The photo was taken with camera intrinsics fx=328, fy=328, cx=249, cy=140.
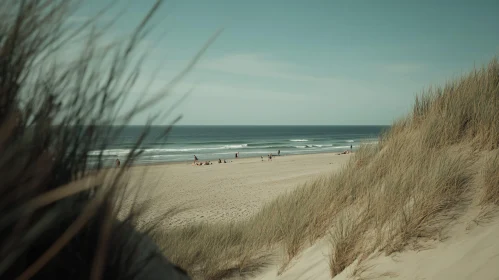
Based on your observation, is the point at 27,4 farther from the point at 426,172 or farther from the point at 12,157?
the point at 426,172

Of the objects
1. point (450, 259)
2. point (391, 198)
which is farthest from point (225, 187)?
point (450, 259)

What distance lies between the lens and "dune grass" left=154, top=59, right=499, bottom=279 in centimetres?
307

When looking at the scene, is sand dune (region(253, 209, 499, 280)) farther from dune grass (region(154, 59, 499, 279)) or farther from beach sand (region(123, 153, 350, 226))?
beach sand (region(123, 153, 350, 226))

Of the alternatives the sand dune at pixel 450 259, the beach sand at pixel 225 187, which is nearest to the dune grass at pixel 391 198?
the sand dune at pixel 450 259

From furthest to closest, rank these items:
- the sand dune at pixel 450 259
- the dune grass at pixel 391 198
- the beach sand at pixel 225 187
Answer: the beach sand at pixel 225 187, the dune grass at pixel 391 198, the sand dune at pixel 450 259

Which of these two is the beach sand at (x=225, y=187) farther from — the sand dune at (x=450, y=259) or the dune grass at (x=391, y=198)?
the sand dune at (x=450, y=259)

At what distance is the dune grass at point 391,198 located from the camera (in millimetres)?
3068

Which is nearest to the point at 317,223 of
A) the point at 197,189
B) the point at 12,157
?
the point at 12,157

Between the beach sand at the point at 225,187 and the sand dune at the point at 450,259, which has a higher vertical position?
the sand dune at the point at 450,259

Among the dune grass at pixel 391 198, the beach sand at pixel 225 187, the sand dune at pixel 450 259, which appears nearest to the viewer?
the sand dune at pixel 450 259

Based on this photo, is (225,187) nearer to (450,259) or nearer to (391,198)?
(391,198)

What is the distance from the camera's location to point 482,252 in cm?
255

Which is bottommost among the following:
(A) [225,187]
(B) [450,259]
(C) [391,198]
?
(A) [225,187]

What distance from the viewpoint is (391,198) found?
3.46 m
